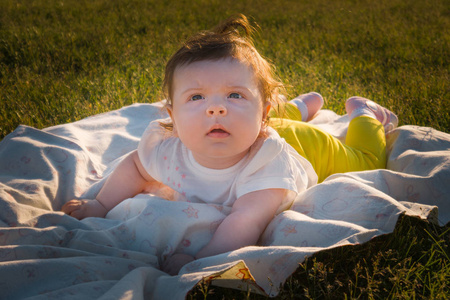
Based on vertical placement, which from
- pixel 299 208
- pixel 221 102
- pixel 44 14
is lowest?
pixel 299 208

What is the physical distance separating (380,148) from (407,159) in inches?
11.4

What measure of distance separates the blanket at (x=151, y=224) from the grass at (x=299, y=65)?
4.0 inches

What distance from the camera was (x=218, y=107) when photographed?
2053mm

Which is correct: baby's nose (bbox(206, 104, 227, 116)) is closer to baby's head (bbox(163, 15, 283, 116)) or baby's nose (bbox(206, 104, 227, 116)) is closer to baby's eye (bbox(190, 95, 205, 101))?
baby's eye (bbox(190, 95, 205, 101))

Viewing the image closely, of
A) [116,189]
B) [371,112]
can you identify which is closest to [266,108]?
[116,189]

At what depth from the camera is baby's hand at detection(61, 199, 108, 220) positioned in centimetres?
240

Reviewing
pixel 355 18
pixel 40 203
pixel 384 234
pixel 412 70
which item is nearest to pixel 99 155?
pixel 40 203

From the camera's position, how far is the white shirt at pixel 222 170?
2.21m

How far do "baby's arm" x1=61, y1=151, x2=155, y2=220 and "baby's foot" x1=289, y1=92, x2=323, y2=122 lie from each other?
1480mm

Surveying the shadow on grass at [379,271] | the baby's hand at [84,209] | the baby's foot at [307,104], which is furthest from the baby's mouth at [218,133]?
Answer: the baby's foot at [307,104]

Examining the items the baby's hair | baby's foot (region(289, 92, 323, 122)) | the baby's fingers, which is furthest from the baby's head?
baby's foot (region(289, 92, 323, 122))

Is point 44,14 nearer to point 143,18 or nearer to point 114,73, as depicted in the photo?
point 143,18

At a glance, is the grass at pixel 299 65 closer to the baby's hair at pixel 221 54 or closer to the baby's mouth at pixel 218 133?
the baby's mouth at pixel 218 133

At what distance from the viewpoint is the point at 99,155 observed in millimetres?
3207
